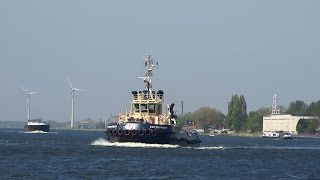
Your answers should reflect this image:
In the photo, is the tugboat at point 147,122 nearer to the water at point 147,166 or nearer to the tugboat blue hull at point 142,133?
the tugboat blue hull at point 142,133

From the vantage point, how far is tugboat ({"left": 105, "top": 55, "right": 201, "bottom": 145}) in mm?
124000

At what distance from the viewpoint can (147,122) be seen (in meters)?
125

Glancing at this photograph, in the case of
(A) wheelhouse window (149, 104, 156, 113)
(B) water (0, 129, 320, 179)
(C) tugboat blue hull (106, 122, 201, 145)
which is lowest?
(B) water (0, 129, 320, 179)

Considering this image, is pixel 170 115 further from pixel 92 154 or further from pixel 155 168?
pixel 155 168

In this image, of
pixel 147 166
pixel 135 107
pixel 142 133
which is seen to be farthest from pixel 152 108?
pixel 147 166

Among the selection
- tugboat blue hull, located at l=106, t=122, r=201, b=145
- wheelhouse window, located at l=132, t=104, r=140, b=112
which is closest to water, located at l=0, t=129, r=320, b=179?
tugboat blue hull, located at l=106, t=122, r=201, b=145

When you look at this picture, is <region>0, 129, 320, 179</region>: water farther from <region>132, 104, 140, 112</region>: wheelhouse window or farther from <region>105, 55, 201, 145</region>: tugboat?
<region>132, 104, 140, 112</region>: wheelhouse window

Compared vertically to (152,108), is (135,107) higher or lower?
higher

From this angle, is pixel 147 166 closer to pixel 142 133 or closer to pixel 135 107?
pixel 142 133

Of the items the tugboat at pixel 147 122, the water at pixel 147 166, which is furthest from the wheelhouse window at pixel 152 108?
the water at pixel 147 166

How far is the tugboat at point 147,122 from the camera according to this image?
407 feet

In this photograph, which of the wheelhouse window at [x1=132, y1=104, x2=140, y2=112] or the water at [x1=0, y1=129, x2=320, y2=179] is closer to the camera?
the water at [x1=0, y1=129, x2=320, y2=179]

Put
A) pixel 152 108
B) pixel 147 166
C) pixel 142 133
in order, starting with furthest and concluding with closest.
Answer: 1. pixel 152 108
2. pixel 142 133
3. pixel 147 166

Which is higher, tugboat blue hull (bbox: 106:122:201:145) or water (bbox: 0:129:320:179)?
tugboat blue hull (bbox: 106:122:201:145)
